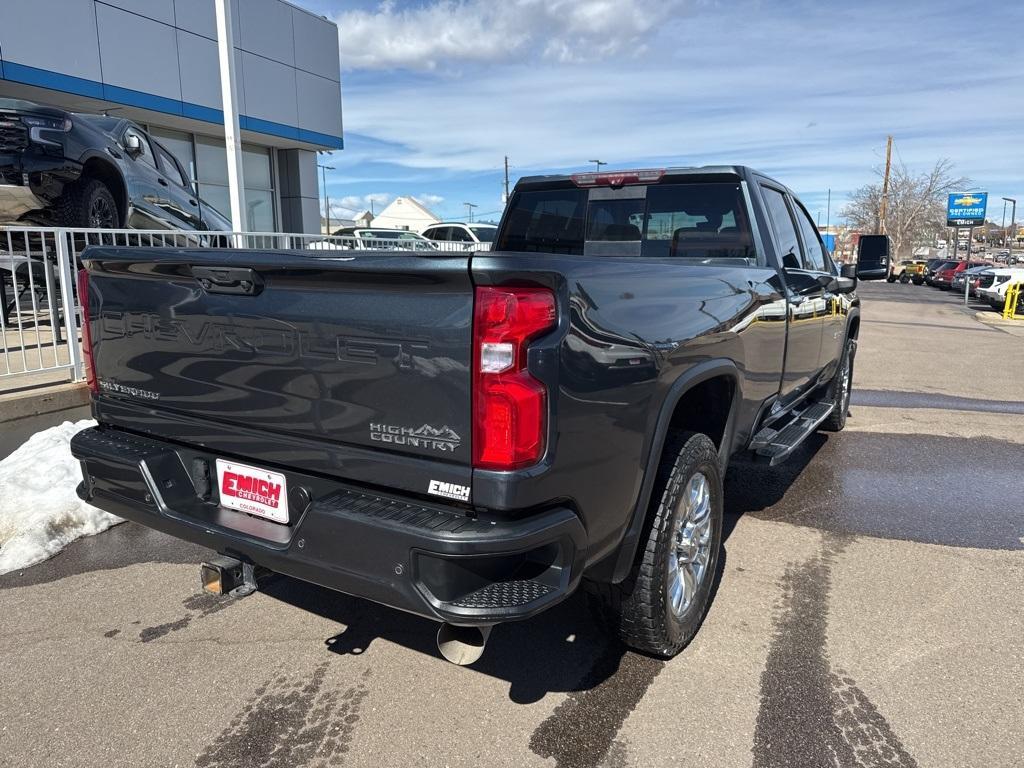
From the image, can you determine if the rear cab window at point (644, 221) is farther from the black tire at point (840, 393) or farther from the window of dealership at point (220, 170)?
the window of dealership at point (220, 170)

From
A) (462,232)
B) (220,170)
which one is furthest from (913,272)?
(220,170)

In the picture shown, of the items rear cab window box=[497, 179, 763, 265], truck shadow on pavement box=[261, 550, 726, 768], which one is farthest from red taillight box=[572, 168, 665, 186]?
truck shadow on pavement box=[261, 550, 726, 768]

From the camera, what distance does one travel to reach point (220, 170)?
61.2 ft

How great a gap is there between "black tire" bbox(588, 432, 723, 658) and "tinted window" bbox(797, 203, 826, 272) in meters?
2.75

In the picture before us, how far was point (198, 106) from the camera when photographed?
15.9 metres

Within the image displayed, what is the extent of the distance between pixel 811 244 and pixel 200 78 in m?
14.9

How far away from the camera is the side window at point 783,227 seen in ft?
14.3

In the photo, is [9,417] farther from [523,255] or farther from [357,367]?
[523,255]

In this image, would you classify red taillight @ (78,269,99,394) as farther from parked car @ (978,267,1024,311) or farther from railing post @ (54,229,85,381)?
parked car @ (978,267,1024,311)

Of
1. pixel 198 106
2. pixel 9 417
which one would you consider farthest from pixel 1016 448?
pixel 198 106

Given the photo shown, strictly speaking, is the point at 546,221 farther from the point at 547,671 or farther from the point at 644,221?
the point at 547,671

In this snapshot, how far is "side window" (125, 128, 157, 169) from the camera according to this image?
8602 millimetres

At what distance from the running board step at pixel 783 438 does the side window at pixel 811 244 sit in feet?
3.50

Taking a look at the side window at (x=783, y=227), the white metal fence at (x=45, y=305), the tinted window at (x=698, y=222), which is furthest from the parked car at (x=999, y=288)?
the white metal fence at (x=45, y=305)
